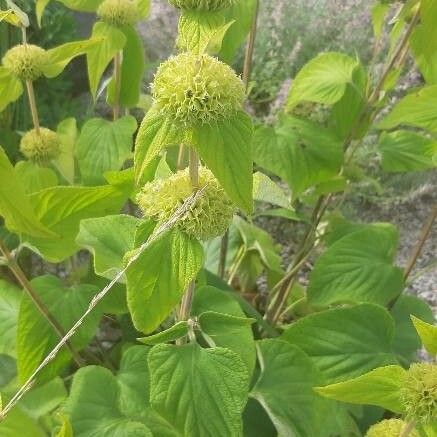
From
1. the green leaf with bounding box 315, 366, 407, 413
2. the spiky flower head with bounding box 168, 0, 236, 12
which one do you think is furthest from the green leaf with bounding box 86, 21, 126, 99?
the green leaf with bounding box 315, 366, 407, 413

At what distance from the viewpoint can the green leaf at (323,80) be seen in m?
1.14

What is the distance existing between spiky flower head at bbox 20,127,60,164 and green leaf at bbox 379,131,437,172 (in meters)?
0.59

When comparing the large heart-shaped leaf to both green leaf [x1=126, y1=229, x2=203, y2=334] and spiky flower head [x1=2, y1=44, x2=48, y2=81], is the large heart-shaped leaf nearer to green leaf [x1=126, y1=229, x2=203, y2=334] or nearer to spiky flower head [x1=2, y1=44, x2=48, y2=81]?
green leaf [x1=126, y1=229, x2=203, y2=334]

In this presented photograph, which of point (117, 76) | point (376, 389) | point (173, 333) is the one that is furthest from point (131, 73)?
point (376, 389)

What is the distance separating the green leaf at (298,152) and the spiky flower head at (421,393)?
1.53 ft

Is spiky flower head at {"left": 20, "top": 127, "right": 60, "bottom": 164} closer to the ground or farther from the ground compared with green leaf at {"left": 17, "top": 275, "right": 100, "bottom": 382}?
farther from the ground

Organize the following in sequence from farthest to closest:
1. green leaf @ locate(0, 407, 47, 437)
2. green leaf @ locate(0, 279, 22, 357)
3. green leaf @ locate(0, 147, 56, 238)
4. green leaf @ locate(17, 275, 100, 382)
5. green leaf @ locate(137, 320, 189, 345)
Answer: green leaf @ locate(0, 279, 22, 357)
green leaf @ locate(17, 275, 100, 382)
green leaf @ locate(0, 407, 47, 437)
green leaf @ locate(137, 320, 189, 345)
green leaf @ locate(0, 147, 56, 238)

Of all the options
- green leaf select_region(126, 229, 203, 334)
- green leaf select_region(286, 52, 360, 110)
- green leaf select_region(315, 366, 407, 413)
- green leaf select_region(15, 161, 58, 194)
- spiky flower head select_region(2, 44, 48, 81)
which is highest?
green leaf select_region(286, 52, 360, 110)

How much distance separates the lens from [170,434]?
33.6 inches

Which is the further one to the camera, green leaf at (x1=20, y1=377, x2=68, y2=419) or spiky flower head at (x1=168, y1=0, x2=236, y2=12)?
green leaf at (x1=20, y1=377, x2=68, y2=419)

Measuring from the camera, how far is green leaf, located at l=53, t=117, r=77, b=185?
1.20m

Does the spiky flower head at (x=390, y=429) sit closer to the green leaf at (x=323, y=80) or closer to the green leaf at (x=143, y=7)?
the green leaf at (x=323, y=80)

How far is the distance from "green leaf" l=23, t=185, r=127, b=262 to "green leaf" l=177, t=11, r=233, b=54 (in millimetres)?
239

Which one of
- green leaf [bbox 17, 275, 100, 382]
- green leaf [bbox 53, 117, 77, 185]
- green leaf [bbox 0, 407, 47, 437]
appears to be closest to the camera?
green leaf [bbox 0, 407, 47, 437]
